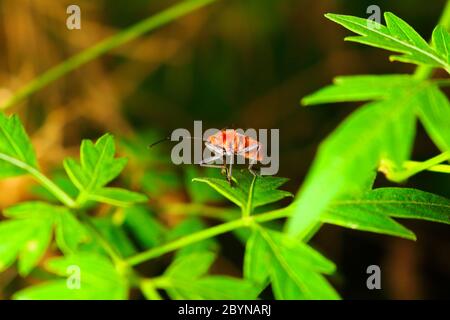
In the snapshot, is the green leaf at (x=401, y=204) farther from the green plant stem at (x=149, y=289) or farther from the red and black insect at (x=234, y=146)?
the green plant stem at (x=149, y=289)

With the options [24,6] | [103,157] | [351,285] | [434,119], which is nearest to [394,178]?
[434,119]

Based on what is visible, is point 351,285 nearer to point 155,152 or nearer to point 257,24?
point 155,152

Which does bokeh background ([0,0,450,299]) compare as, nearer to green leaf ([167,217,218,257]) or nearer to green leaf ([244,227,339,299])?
green leaf ([167,217,218,257])

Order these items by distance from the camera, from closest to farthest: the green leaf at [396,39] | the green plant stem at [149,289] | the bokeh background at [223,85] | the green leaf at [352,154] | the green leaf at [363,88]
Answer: the green leaf at [352,154] < the green leaf at [363,88] < the green leaf at [396,39] < the green plant stem at [149,289] < the bokeh background at [223,85]

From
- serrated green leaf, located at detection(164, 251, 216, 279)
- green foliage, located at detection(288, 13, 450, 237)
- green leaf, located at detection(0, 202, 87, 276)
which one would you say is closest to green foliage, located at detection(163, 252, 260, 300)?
serrated green leaf, located at detection(164, 251, 216, 279)

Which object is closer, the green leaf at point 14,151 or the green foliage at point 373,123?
the green foliage at point 373,123

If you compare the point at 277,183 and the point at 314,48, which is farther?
the point at 314,48

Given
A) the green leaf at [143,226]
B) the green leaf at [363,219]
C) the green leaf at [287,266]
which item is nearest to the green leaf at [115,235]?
the green leaf at [143,226]

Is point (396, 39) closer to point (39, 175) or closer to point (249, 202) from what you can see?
point (249, 202)
